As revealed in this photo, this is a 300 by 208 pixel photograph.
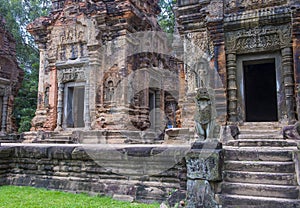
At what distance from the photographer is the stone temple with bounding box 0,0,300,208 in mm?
4203

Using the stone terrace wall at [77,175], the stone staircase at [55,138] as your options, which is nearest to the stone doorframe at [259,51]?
the stone terrace wall at [77,175]

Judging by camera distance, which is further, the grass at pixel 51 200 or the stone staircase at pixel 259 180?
the grass at pixel 51 200

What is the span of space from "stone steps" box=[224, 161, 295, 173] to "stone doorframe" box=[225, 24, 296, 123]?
2.96 meters

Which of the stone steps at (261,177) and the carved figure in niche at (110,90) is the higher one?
the carved figure in niche at (110,90)

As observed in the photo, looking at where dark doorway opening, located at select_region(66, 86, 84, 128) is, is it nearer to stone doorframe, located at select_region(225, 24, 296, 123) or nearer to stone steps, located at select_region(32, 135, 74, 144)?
stone steps, located at select_region(32, 135, 74, 144)

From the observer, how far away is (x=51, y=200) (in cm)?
475

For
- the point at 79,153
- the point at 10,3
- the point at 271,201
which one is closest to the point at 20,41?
the point at 10,3

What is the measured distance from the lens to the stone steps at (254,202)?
11.8ft

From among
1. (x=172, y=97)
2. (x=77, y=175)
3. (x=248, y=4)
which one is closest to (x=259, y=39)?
(x=248, y=4)

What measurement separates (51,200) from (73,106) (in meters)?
7.53

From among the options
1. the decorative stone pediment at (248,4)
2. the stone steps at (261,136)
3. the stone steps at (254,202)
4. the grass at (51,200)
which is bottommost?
the grass at (51,200)

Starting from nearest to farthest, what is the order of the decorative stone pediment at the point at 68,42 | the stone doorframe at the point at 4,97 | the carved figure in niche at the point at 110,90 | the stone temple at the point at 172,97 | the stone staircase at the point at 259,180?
1. the stone staircase at the point at 259,180
2. the stone temple at the point at 172,97
3. the carved figure in niche at the point at 110,90
4. the decorative stone pediment at the point at 68,42
5. the stone doorframe at the point at 4,97

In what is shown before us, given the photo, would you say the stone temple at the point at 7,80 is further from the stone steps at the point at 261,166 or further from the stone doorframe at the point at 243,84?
the stone steps at the point at 261,166

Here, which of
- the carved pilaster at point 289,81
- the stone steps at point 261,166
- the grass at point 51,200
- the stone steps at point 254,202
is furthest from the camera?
the carved pilaster at point 289,81
